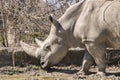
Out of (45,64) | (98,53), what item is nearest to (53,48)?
(45,64)

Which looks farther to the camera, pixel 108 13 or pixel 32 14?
pixel 32 14

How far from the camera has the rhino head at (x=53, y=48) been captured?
311 inches

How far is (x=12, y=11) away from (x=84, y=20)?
3.34 meters

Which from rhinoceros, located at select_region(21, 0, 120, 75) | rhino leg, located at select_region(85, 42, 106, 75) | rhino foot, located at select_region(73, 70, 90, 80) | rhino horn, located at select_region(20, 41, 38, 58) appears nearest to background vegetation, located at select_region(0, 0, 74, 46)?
rhino horn, located at select_region(20, 41, 38, 58)

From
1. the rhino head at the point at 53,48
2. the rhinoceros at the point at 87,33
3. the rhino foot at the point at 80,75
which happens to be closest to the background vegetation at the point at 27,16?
the rhinoceros at the point at 87,33

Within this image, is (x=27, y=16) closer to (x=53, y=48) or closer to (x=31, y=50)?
(x=31, y=50)

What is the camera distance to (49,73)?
8.14 meters

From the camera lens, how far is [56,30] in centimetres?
793

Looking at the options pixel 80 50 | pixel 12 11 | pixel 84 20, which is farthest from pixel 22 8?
pixel 84 20

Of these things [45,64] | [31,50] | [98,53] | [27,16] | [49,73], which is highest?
[27,16]

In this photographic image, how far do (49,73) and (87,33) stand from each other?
1240mm

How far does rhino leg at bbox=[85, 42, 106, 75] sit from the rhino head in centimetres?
58

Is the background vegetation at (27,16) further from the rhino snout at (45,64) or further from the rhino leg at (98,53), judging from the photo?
the rhino leg at (98,53)

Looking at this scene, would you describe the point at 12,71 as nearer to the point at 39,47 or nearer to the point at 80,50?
the point at 39,47
